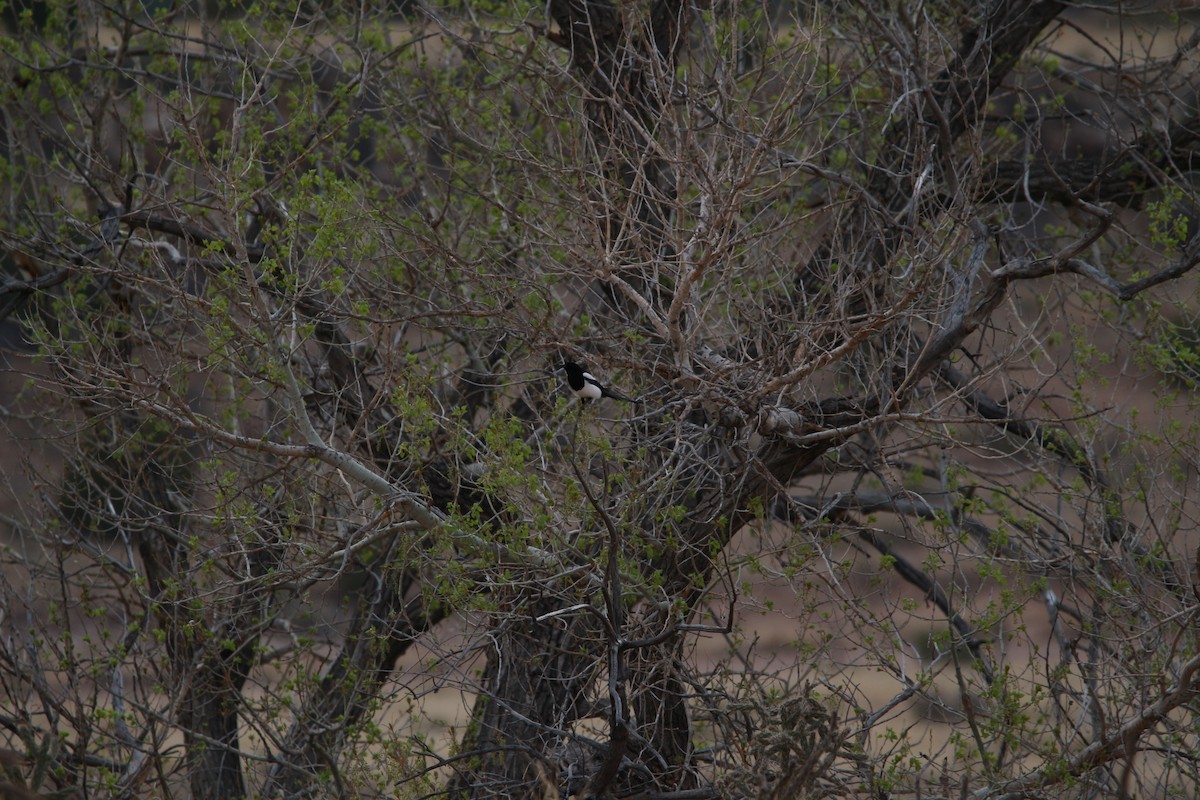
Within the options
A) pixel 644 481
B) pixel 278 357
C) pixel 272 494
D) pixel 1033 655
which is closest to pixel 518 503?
pixel 644 481

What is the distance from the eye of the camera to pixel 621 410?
23.2 feet

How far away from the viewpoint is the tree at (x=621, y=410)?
5746mm

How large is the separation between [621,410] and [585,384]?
86 centimetres

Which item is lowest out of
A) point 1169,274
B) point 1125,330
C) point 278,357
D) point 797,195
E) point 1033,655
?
point 1033,655

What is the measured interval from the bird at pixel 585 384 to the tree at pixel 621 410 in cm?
8

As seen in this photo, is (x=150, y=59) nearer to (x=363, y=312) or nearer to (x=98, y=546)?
(x=98, y=546)

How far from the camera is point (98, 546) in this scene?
8.40 metres

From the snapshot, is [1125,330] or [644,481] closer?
[644,481]

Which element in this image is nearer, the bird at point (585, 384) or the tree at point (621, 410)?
the tree at point (621, 410)

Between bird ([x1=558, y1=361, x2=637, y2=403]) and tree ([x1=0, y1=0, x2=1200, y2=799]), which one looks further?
bird ([x1=558, y1=361, x2=637, y2=403])

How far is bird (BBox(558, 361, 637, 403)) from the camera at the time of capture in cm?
622

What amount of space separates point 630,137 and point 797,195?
150 centimetres

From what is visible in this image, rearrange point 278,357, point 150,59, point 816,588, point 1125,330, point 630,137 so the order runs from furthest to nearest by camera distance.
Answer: point 150,59 < point 1125,330 < point 630,137 < point 816,588 < point 278,357

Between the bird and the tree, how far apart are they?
79 millimetres
